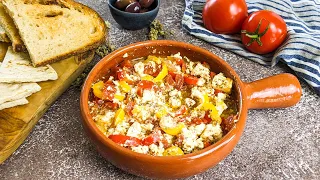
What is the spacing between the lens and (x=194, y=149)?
1.66 meters

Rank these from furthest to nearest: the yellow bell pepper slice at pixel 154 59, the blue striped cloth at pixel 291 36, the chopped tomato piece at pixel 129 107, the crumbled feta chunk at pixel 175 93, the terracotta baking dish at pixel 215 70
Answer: the blue striped cloth at pixel 291 36, the yellow bell pepper slice at pixel 154 59, the crumbled feta chunk at pixel 175 93, the chopped tomato piece at pixel 129 107, the terracotta baking dish at pixel 215 70

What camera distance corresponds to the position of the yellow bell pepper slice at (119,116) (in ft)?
5.66

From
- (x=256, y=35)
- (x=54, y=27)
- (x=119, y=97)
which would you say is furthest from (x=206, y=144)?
Result: (x=54, y=27)

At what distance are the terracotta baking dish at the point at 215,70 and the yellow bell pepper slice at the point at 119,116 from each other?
0.32ft

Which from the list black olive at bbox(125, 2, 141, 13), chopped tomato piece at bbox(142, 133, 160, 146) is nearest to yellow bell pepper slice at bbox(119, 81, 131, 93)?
chopped tomato piece at bbox(142, 133, 160, 146)

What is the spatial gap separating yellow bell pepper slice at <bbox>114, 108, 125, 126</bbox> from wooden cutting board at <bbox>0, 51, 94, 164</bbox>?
34 cm

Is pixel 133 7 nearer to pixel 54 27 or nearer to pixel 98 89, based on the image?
pixel 54 27

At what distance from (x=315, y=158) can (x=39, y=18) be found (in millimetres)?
1382

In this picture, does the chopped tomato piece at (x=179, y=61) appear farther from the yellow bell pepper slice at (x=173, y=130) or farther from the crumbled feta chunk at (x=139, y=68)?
the yellow bell pepper slice at (x=173, y=130)

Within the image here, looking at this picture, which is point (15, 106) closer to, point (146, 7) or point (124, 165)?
point (124, 165)

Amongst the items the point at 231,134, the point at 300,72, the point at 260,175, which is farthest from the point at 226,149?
the point at 300,72

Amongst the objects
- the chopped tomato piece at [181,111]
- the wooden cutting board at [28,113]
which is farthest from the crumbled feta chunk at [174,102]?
the wooden cutting board at [28,113]

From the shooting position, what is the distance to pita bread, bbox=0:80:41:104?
Answer: 5.79ft

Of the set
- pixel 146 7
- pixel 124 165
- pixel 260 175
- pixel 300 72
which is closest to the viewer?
pixel 124 165
